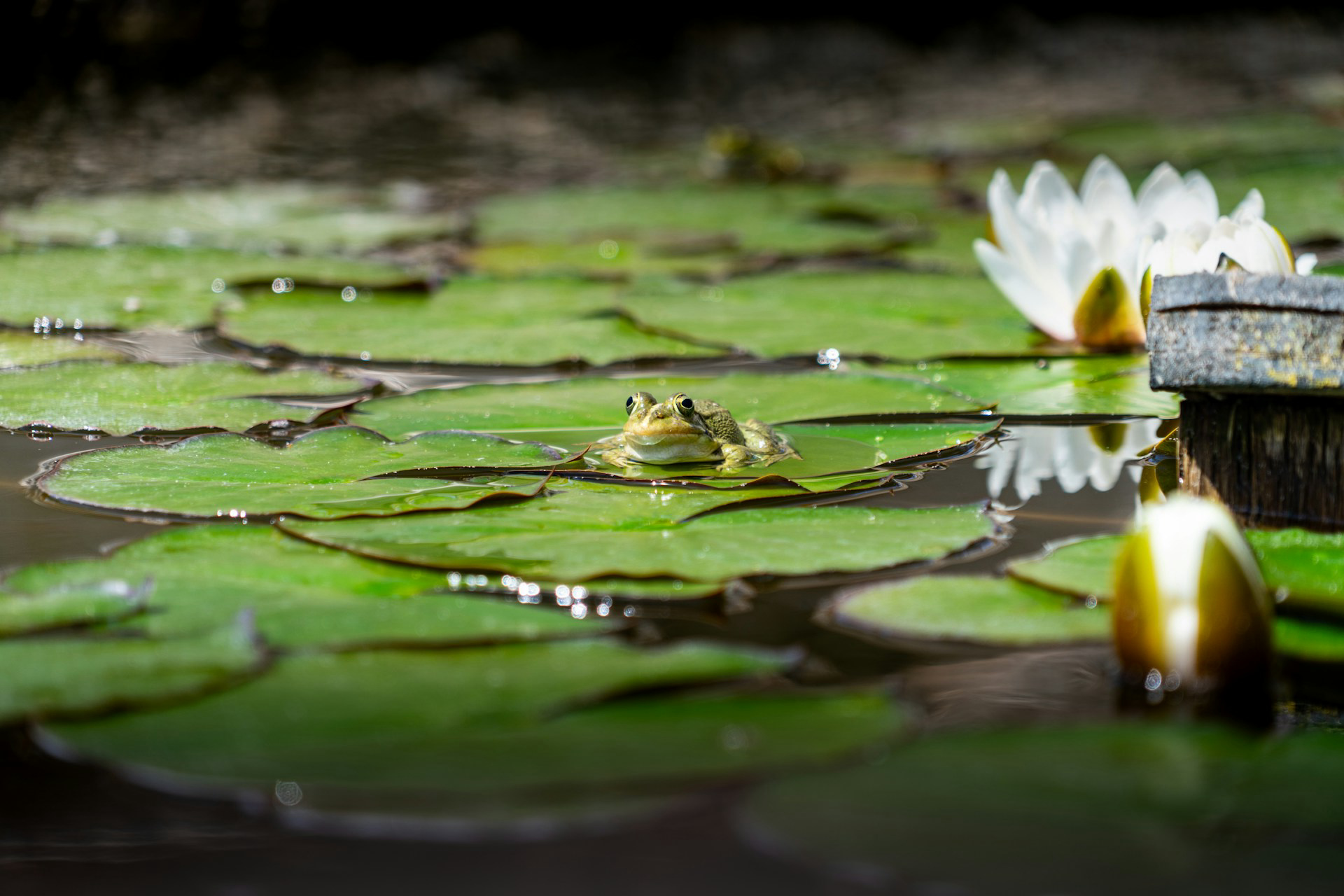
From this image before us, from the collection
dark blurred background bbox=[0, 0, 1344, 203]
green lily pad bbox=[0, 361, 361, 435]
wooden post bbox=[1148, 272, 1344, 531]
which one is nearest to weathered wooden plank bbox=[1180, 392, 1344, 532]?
wooden post bbox=[1148, 272, 1344, 531]

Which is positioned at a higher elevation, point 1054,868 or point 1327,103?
point 1327,103

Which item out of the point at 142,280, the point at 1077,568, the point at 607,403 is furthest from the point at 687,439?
the point at 142,280

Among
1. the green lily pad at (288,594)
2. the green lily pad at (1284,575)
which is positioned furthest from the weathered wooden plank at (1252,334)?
the green lily pad at (288,594)

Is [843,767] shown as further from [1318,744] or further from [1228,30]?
[1228,30]

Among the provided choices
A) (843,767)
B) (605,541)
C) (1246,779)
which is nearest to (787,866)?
(843,767)

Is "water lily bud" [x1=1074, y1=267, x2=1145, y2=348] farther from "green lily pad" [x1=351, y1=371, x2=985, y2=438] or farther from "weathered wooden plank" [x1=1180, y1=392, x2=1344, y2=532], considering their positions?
"weathered wooden plank" [x1=1180, y1=392, x2=1344, y2=532]

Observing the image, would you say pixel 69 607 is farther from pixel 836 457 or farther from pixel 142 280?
pixel 142 280
